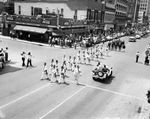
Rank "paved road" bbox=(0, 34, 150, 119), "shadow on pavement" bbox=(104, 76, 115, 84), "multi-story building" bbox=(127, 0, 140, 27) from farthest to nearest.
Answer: "multi-story building" bbox=(127, 0, 140, 27) < "shadow on pavement" bbox=(104, 76, 115, 84) < "paved road" bbox=(0, 34, 150, 119)

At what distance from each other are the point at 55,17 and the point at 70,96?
82.8 feet

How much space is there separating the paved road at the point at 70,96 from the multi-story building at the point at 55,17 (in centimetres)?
1809

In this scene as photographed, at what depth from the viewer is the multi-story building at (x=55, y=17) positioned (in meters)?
37.7

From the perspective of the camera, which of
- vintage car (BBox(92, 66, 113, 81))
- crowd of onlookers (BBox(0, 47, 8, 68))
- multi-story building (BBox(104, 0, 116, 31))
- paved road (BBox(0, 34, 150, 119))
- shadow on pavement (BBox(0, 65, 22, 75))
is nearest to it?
paved road (BBox(0, 34, 150, 119))

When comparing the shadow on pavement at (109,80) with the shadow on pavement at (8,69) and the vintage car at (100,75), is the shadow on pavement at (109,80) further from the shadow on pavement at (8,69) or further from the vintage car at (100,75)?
the shadow on pavement at (8,69)

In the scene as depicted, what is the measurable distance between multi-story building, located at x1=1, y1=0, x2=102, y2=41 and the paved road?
1809 centimetres

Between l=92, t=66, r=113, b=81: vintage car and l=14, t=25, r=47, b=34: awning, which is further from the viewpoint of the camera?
l=14, t=25, r=47, b=34: awning

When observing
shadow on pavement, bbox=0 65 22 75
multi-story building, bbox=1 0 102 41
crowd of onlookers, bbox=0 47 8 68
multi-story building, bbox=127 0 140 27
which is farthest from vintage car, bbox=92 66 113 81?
multi-story building, bbox=127 0 140 27

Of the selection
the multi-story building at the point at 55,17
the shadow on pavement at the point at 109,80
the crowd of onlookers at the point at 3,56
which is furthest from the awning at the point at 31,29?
the shadow on pavement at the point at 109,80

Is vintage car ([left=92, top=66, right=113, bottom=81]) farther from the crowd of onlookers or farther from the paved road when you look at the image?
the crowd of onlookers

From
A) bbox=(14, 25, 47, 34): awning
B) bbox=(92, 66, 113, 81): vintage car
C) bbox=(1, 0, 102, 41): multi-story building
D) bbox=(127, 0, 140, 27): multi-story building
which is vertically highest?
bbox=(127, 0, 140, 27): multi-story building

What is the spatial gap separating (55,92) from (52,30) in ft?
78.8

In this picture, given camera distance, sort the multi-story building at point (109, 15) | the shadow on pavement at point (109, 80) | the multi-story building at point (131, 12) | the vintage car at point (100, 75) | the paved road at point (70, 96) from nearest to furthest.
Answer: the paved road at point (70, 96) → the vintage car at point (100, 75) → the shadow on pavement at point (109, 80) → the multi-story building at point (109, 15) → the multi-story building at point (131, 12)

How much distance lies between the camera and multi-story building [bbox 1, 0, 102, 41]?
37662mm
